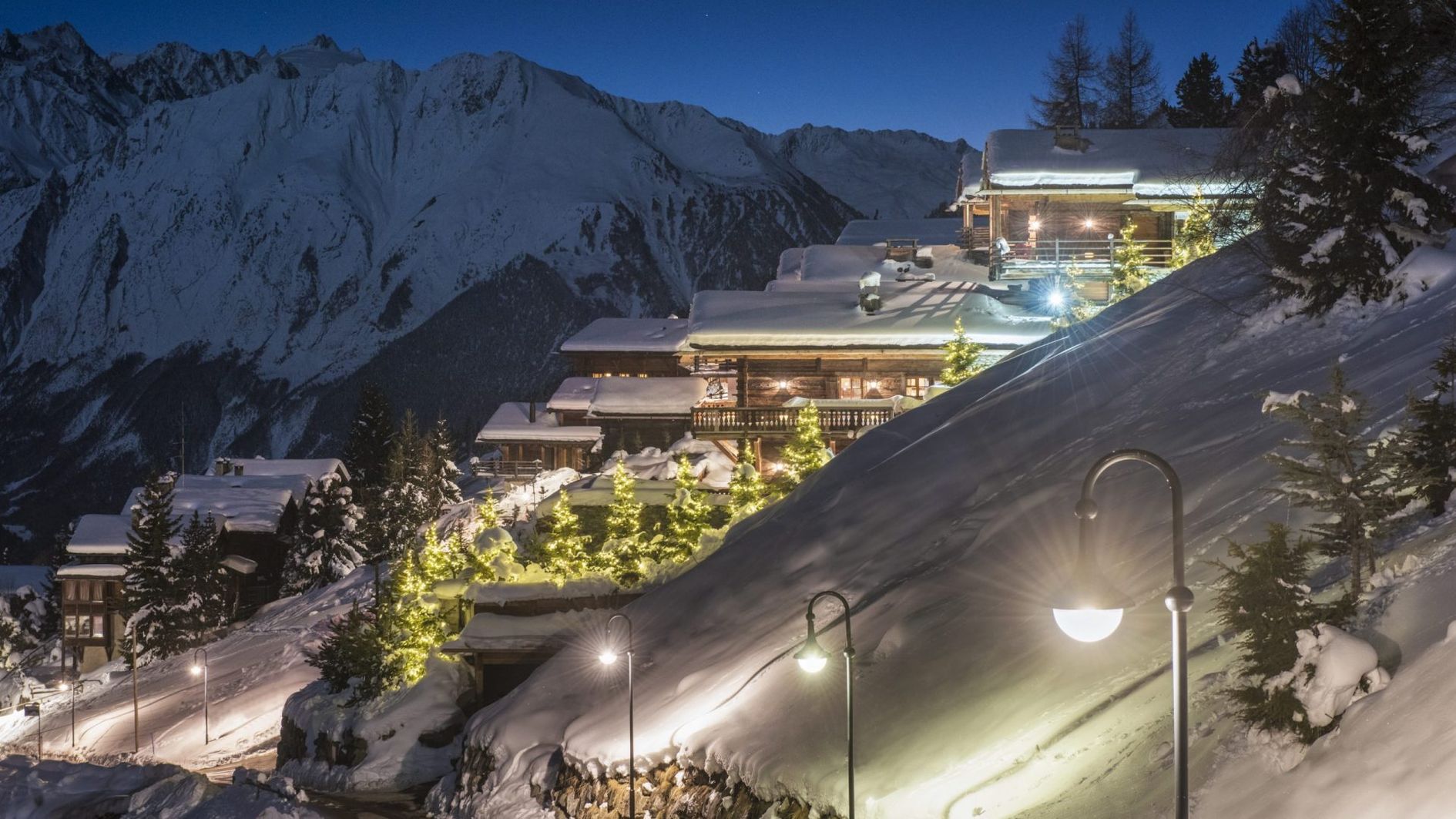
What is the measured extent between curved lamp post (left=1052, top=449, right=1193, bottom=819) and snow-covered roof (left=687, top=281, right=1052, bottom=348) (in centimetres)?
4147

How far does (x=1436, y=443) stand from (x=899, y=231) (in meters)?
75.6

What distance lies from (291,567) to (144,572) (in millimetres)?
11609

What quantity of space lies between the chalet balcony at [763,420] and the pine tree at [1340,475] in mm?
36562

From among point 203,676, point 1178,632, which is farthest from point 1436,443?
point 203,676

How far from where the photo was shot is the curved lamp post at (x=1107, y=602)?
7945mm

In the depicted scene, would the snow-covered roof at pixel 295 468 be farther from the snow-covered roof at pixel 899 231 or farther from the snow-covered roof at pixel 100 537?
the snow-covered roof at pixel 899 231

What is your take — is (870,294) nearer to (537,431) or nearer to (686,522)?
(686,522)

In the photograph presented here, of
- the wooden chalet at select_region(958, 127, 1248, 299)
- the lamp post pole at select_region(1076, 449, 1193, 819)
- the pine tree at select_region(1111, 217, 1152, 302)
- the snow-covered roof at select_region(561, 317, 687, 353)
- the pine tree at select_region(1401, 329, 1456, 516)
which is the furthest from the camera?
the snow-covered roof at select_region(561, 317, 687, 353)

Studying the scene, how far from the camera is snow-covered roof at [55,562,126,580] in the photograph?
246ft

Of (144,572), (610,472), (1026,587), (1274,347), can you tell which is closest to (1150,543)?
(1026,587)

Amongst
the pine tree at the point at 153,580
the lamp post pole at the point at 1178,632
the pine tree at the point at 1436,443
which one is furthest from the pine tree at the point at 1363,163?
the pine tree at the point at 153,580

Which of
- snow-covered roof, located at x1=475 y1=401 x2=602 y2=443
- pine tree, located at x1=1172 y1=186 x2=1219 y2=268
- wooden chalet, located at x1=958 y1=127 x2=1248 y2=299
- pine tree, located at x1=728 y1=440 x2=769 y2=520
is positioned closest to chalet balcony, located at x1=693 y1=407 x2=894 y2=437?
pine tree, located at x1=728 y1=440 x2=769 y2=520

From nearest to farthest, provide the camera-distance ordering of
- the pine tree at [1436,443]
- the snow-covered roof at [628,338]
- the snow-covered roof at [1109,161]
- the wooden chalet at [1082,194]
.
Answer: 1. the pine tree at [1436,443]
2. the snow-covered roof at [1109,161]
3. the wooden chalet at [1082,194]
4. the snow-covered roof at [628,338]

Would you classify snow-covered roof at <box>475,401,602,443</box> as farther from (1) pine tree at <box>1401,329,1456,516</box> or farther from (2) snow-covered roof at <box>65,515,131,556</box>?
(1) pine tree at <box>1401,329,1456,516</box>
